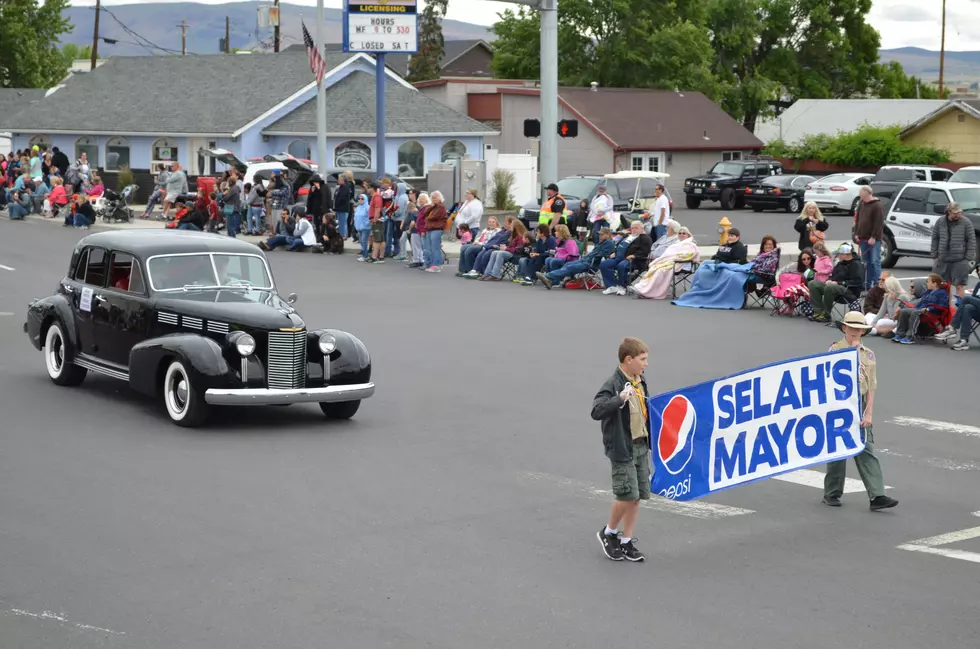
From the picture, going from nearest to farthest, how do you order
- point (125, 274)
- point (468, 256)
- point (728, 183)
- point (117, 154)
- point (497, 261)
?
1. point (125, 274)
2. point (497, 261)
3. point (468, 256)
4. point (728, 183)
5. point (117, 154)

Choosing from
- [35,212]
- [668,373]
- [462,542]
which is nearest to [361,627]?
[462,542]

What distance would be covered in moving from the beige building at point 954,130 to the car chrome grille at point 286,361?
5322 cm

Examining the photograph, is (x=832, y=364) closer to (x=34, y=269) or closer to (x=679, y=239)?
(x=679, y=239)

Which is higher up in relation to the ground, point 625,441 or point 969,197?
point 969,197

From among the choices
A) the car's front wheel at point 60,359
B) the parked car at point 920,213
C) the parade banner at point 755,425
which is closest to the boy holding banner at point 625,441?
the parade banner at point 755,425

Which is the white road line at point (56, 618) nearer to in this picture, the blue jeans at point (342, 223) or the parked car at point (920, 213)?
the parked car at point (920, 213)

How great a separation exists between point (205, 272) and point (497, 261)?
13202 mm

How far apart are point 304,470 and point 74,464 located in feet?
6.63

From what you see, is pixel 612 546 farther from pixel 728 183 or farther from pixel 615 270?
pixel 728 183

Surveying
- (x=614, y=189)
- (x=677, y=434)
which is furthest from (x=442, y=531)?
(x=614, y=189)

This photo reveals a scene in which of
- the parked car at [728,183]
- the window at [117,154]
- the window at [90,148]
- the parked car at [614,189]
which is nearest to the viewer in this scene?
the parked car at [614,189]

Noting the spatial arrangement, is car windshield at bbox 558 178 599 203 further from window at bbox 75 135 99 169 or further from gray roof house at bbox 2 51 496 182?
window at bbox 75 135 99 169

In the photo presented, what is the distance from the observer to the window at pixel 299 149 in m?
50.4

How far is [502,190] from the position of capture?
46.5 metres
